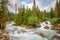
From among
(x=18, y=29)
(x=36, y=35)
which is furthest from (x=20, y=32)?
(x=36, y=35)

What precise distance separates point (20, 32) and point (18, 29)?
71 millimetres

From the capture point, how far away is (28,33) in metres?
3.29

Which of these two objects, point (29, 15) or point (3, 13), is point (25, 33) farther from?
point (3, 13)

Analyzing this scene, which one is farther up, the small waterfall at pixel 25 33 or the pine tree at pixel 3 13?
the pine tree at pixel 3 13

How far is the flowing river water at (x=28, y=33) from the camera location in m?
3.25

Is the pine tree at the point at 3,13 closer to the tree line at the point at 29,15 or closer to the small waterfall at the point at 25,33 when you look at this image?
the tree line at the point at 29,15

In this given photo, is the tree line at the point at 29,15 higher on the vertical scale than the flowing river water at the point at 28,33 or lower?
higher

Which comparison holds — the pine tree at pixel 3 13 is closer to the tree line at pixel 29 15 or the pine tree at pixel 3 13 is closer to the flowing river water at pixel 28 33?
the tree line at pixel 29 15

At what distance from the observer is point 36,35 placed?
3295 mm

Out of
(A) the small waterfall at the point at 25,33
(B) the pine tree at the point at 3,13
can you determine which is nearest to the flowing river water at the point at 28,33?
(A) the small waterfall at the point at 25,33

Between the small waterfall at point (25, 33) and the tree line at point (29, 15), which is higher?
the tree line at point (29, 15)

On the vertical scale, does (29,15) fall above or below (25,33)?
above

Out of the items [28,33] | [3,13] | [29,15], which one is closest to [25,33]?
[28,33]

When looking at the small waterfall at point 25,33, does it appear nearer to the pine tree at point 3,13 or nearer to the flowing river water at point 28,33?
the flowing river water at point 28,33
